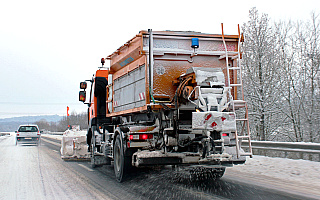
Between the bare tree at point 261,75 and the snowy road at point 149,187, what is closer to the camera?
the snowy road at point 149,187

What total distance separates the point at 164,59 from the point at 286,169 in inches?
188

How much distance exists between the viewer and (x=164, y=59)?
22.6 ft

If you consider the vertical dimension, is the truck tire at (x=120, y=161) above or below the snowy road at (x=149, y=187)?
above

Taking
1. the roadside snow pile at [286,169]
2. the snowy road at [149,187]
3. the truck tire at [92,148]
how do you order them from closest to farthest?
the snowy road at [149,187]
the roadside snow pile at [286,169]
the truck tire at [92,148]

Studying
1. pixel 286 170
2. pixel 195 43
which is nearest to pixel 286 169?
pixel 286 170

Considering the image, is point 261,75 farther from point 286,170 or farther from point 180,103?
point 180,103

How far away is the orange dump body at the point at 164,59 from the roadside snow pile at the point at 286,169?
9.93ft

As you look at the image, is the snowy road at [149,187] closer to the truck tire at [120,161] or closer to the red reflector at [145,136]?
the truck tire at [120,161]

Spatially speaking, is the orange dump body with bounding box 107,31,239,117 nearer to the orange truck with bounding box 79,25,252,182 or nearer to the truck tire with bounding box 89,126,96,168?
the orange truck with bounding box 79,25,252,182

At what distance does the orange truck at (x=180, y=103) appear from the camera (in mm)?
5680

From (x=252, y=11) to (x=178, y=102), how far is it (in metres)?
19.4

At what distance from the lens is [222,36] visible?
6707mm

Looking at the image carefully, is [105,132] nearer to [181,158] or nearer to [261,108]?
[181,158]

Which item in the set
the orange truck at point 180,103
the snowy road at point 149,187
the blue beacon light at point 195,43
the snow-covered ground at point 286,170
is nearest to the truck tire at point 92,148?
the snowy road at point 149,187
